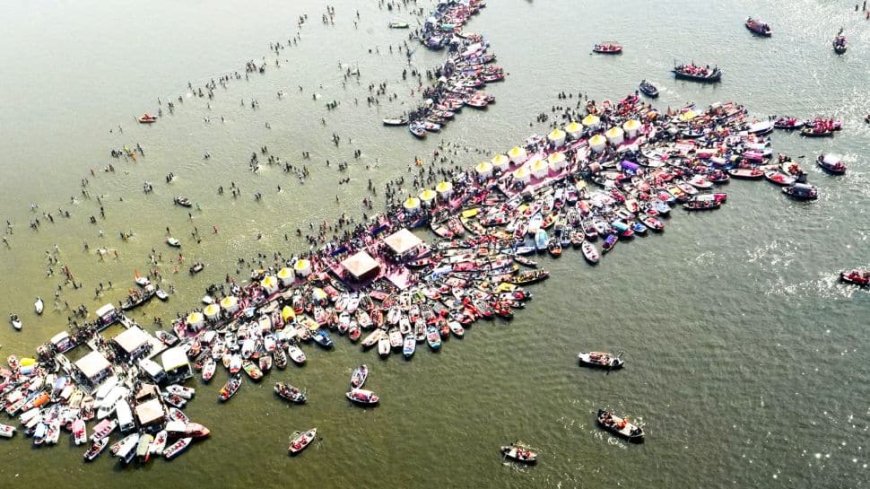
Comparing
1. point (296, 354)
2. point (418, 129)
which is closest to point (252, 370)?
point (296, 354)

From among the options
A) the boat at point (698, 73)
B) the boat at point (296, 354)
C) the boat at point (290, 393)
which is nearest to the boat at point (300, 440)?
the boat at point (290, 393)

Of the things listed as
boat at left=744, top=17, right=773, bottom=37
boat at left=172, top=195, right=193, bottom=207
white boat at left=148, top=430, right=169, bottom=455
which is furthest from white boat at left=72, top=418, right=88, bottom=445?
boat at left=744, top=17, right=773, bottom=37

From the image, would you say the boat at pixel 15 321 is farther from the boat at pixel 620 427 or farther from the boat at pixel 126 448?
the boat at pixel 620 427

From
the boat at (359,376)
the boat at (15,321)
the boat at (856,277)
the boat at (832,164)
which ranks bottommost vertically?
the boat at (15,321)

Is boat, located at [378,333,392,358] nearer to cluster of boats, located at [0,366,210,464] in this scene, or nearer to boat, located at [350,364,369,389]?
boat, located at [350,364,369,389]

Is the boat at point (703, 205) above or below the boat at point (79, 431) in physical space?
above

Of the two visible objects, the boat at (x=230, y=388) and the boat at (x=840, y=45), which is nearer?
the boat at (x=230, y=388)
